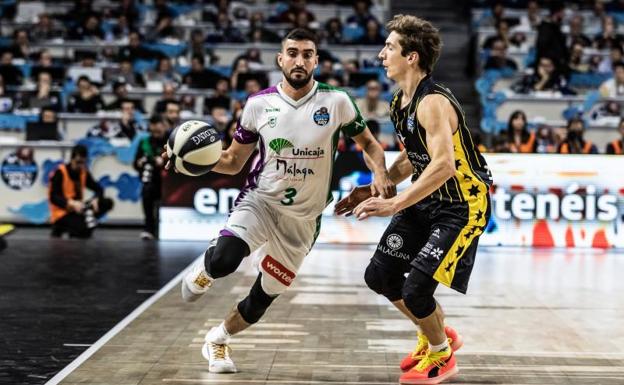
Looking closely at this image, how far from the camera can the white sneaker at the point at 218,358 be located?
603 cm

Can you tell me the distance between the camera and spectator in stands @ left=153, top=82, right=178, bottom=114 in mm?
15695

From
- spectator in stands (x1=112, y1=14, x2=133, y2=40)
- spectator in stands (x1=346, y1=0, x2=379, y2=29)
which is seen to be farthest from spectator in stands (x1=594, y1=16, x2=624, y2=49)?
spectator in stands (x1=112, y1=14, x2=133, y2=40)

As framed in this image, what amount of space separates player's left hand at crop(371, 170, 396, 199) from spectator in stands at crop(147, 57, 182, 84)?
1193 centimetres

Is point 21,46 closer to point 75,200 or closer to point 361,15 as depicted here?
point 75,200

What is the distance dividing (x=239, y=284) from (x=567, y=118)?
8329 millimetres

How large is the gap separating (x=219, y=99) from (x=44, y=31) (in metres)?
5.01

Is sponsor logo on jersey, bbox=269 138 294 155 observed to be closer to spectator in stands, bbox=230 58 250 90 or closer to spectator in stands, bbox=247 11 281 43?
spectator in stands, bbox=230 58 250 90

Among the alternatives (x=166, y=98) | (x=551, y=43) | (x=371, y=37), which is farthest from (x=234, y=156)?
(x=371, y=37)

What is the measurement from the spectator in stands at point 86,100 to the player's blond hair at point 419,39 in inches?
438

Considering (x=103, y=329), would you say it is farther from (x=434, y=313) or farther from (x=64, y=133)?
(x=64, y=133)

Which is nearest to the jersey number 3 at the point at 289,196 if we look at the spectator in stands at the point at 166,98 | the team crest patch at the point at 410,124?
the team crest patch at the point at 410,124

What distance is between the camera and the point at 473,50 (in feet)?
64.6

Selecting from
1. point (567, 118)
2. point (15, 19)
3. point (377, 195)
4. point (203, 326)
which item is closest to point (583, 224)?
point (567, 118)

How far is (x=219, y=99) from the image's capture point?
52.4ft
